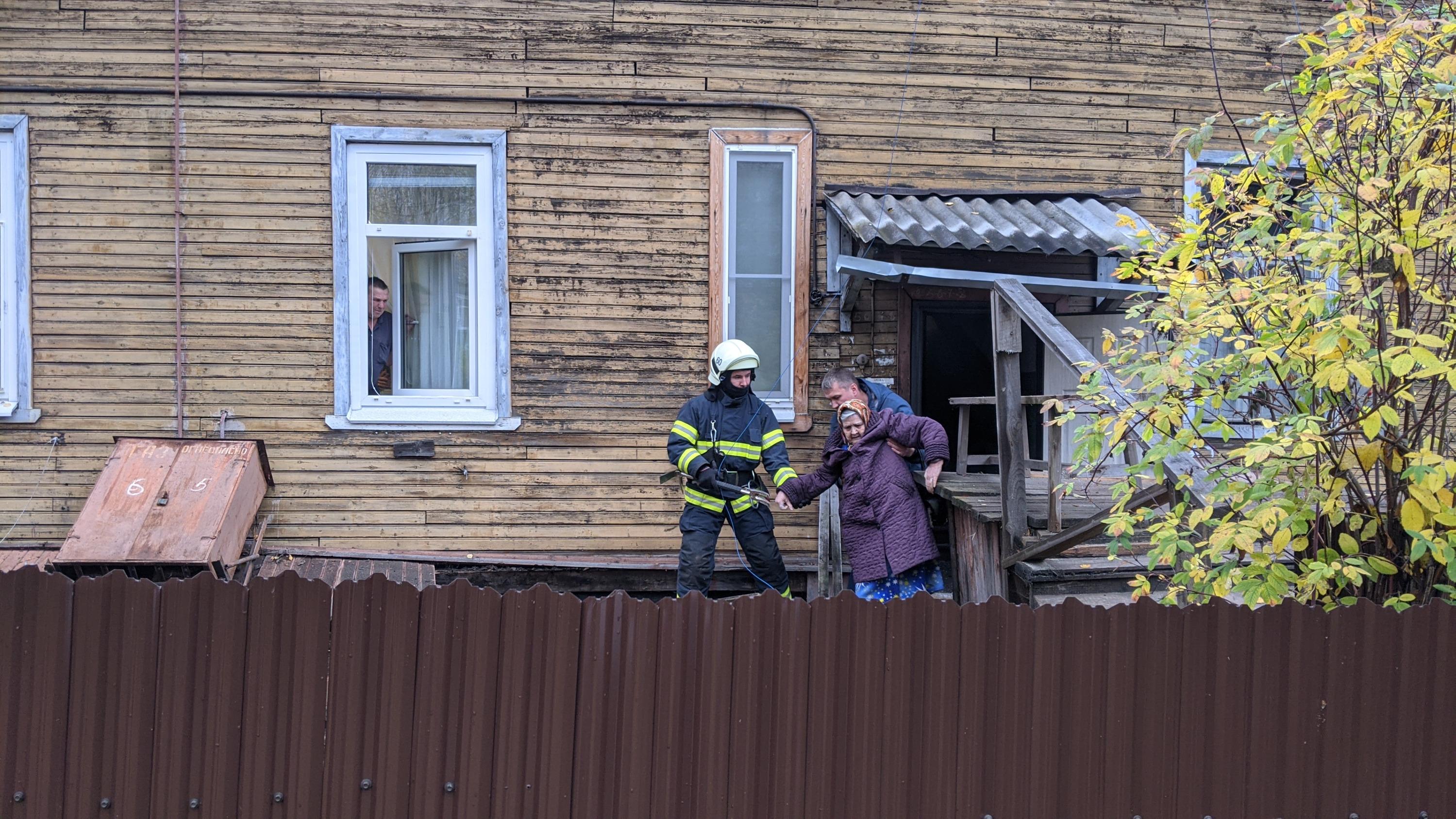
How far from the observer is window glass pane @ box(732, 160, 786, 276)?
698 cm

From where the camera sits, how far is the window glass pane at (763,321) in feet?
22.9

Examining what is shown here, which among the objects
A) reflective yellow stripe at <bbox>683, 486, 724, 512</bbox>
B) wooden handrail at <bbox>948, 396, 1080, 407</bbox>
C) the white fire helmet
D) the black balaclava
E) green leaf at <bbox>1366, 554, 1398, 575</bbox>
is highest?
the white fire helmet

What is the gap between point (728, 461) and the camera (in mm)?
5883

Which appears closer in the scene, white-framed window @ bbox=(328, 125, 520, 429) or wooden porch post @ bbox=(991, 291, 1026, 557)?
wooden porch post @ bbox=(991, 291, 1026, 557)

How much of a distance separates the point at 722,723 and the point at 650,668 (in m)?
0.31

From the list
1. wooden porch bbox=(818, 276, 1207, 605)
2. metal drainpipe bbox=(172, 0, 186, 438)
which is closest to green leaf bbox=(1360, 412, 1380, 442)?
wooden porch bbox=(818, 276, 1207, 605)

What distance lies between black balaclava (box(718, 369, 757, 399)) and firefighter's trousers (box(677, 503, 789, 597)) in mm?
664

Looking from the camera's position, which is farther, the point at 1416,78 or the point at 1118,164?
the point at 1118,164

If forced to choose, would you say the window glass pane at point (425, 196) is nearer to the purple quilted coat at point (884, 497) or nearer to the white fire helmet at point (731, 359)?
the white fire helmet at point (731, 359)

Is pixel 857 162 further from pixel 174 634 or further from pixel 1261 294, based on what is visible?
pixel 174 634

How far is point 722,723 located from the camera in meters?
3.41

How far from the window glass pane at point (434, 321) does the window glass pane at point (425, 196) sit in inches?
10.3

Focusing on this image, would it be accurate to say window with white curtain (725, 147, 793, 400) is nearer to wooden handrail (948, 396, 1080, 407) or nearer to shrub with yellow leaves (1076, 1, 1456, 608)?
wooden handrail (948, 396, 1080, 407)

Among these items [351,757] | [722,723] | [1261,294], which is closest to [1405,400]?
[1261,294]
